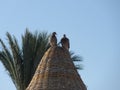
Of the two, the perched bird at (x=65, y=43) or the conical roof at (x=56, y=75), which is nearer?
the conical roof at (x=56, y=75)

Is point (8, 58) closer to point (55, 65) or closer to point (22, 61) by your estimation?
point (22, 61)

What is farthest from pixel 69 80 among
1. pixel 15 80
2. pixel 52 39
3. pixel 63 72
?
pixel 15 80

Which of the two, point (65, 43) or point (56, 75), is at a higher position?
point (65, 43)

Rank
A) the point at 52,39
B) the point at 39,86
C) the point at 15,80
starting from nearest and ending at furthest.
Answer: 1. the point at 39,86
2. the point at 52,39
3. the point at 15,80

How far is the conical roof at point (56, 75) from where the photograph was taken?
1330 centimetres

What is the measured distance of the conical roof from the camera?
13305mm

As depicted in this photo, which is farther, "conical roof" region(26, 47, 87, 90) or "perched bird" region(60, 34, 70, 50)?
"perched bird" region(60, 34, 70, 50)

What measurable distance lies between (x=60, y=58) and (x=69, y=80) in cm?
91

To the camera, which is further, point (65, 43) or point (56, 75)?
point (65, 43)

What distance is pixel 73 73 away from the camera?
13.8m

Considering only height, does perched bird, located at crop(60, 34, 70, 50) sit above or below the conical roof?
above

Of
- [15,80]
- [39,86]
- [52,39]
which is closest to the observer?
[39,86]

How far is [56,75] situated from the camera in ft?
44.2

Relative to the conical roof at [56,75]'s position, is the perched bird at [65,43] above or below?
above
